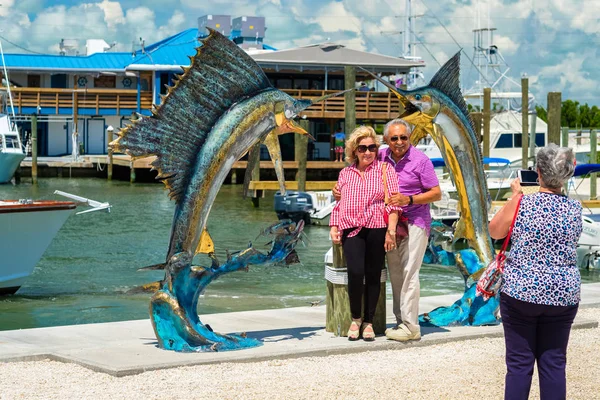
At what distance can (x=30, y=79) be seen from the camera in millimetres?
63312

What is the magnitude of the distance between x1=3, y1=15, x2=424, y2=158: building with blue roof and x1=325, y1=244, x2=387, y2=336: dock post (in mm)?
37987

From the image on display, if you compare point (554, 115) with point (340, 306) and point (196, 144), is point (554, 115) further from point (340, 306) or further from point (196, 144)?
point (196, 144)

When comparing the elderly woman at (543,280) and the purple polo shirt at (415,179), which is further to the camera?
the purple polo shirt at (415,179)

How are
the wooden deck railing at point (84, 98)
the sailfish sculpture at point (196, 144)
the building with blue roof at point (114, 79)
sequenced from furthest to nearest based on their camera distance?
the wooden deck railing at point (84, 98) → the building with blue roof at point (114, 79) → the sailfish sculpture at point (196, 144)

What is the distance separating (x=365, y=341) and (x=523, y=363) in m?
2.73

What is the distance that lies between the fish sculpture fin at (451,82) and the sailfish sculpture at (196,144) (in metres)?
1.71

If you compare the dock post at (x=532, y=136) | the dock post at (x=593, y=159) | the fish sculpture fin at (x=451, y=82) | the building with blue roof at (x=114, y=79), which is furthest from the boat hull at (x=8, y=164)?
the fish sculpture fin at (x=451, y=82)

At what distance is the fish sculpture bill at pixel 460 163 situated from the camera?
885cm

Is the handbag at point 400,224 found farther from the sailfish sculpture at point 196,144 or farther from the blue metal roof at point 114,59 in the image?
the blue metal roof at point 114,59

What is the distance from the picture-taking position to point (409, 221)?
7984mm

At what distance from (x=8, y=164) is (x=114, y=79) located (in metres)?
19.3

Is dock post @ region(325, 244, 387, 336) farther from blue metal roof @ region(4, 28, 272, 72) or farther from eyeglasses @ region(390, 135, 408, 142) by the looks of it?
blue metal roof @ region(4, 28, 272, 72)

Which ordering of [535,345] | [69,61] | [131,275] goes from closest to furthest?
[535,345] → [131,275] → [69,61]

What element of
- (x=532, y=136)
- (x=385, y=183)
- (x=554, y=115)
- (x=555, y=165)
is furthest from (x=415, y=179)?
(x=532, y=136)
